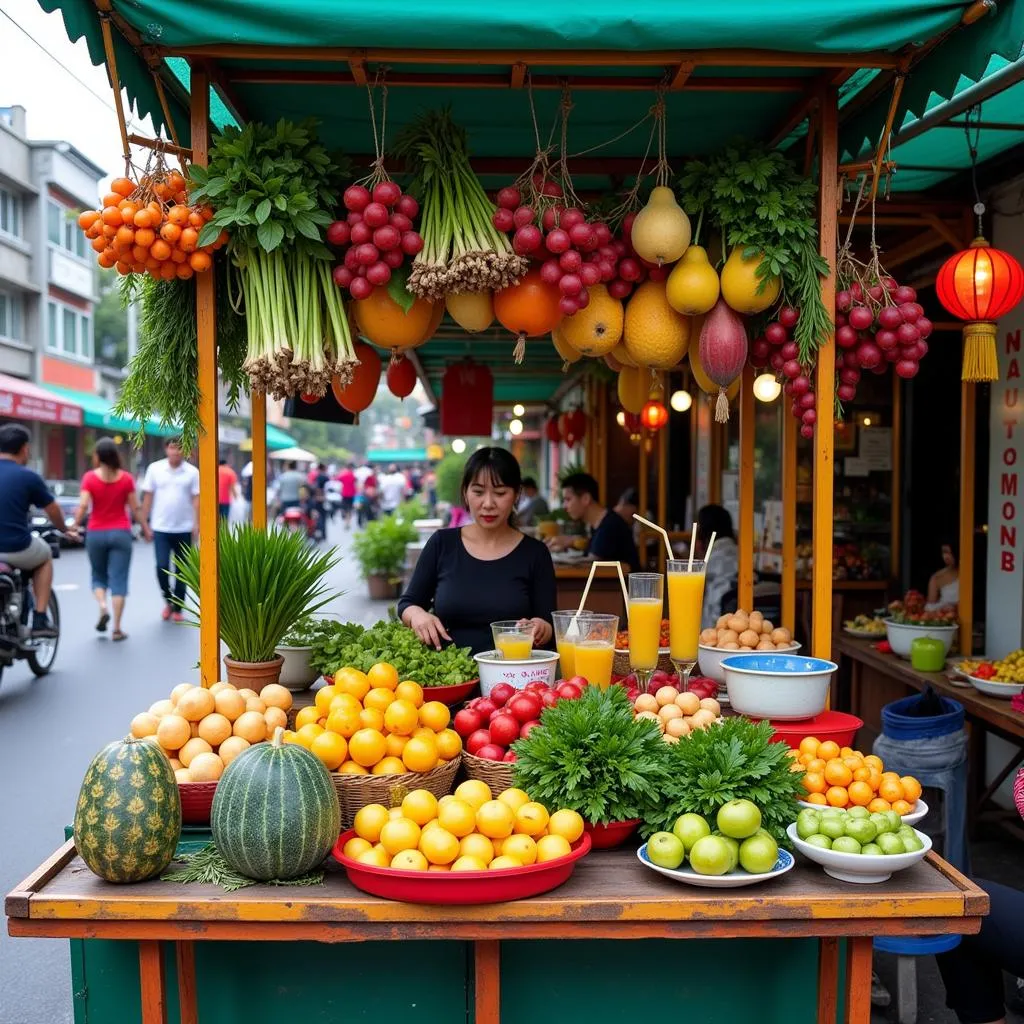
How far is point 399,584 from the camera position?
15.2m

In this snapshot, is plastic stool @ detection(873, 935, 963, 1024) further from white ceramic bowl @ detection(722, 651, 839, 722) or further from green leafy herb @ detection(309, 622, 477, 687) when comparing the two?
green leafy herb @ detection(309, 622, 477, 687)

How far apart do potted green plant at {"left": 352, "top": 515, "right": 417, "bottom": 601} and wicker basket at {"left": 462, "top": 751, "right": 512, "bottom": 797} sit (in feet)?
39.3

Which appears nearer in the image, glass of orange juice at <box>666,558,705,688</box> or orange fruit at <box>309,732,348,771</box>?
orange fruit at <box>309,732,348,771</box>

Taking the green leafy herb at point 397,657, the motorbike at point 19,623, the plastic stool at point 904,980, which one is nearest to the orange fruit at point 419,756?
the green leafy herb at point 397,657

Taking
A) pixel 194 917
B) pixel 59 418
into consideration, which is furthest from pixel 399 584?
pixel 59 418

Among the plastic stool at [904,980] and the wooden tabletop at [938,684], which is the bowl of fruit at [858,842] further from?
the wooden tabletop at [938,684]

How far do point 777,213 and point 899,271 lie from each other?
5067 mm

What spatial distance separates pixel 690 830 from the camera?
2416mm

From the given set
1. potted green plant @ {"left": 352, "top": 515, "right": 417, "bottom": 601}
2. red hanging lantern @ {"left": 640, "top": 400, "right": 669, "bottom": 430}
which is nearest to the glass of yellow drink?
red hanging lantern @ {"left": 640, "top": 400, "right": 669, "bottom": 430}

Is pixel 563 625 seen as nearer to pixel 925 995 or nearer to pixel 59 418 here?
pixel 925 995

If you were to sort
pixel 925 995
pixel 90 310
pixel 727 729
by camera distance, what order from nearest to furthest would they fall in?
pixel 727 729
pixel 925 995
pixel 90 310

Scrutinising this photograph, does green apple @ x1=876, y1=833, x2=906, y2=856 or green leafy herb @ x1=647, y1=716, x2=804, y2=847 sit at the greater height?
green leafy herb @ x1=647, y1=716, x2=804, y2=847

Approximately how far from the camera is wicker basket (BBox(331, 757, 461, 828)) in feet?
8.72

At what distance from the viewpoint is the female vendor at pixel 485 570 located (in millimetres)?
4383
